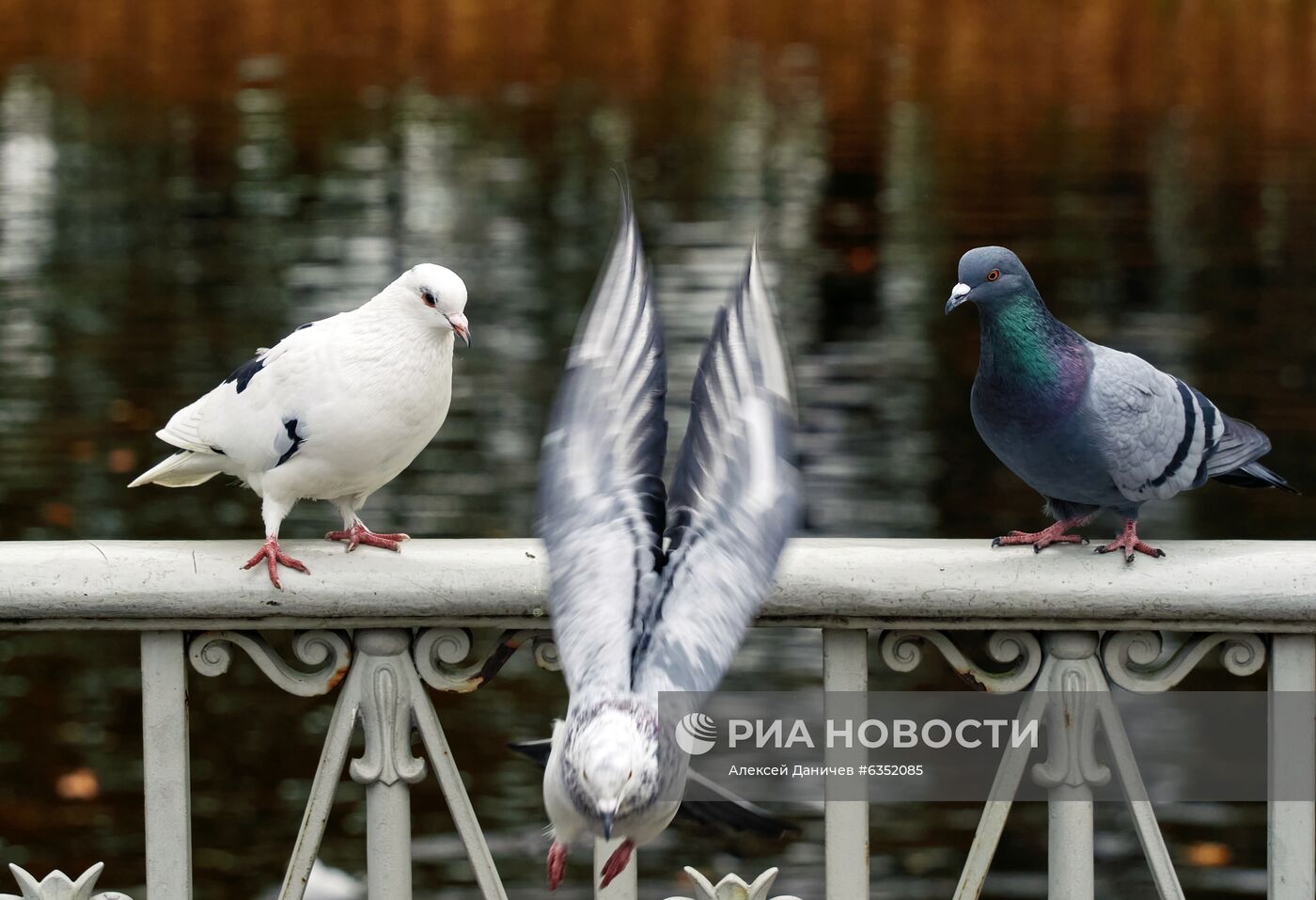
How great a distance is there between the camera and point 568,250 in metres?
10.4

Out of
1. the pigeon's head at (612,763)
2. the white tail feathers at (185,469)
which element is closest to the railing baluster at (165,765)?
the white tail feathers at (185,469)

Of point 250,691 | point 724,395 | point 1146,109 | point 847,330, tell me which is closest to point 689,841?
point 250,691

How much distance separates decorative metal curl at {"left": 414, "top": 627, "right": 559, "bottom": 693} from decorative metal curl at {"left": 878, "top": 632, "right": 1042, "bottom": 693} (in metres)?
0.46

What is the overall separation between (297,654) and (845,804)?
790 millimetres

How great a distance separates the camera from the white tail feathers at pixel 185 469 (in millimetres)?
2953

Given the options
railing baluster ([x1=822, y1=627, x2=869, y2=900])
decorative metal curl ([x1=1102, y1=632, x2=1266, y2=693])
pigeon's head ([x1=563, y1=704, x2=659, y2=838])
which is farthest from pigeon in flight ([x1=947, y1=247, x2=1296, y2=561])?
pigeon's head ([x1=563, y1=704, x2=659, y2=838])

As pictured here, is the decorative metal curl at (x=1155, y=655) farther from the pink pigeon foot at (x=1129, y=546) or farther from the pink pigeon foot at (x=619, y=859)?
the pink pigeon foot at (x=619, y=859)

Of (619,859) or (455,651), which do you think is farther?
(455,651)

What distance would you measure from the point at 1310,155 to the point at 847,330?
6520 millimetres

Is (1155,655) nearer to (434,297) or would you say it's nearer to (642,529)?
(642,529)

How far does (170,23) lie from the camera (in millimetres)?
19891

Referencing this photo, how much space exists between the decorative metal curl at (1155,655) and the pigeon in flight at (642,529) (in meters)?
0.61

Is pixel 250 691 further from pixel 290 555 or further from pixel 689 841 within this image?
pixel 290 555

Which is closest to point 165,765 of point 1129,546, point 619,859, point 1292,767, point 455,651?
point 455,651
